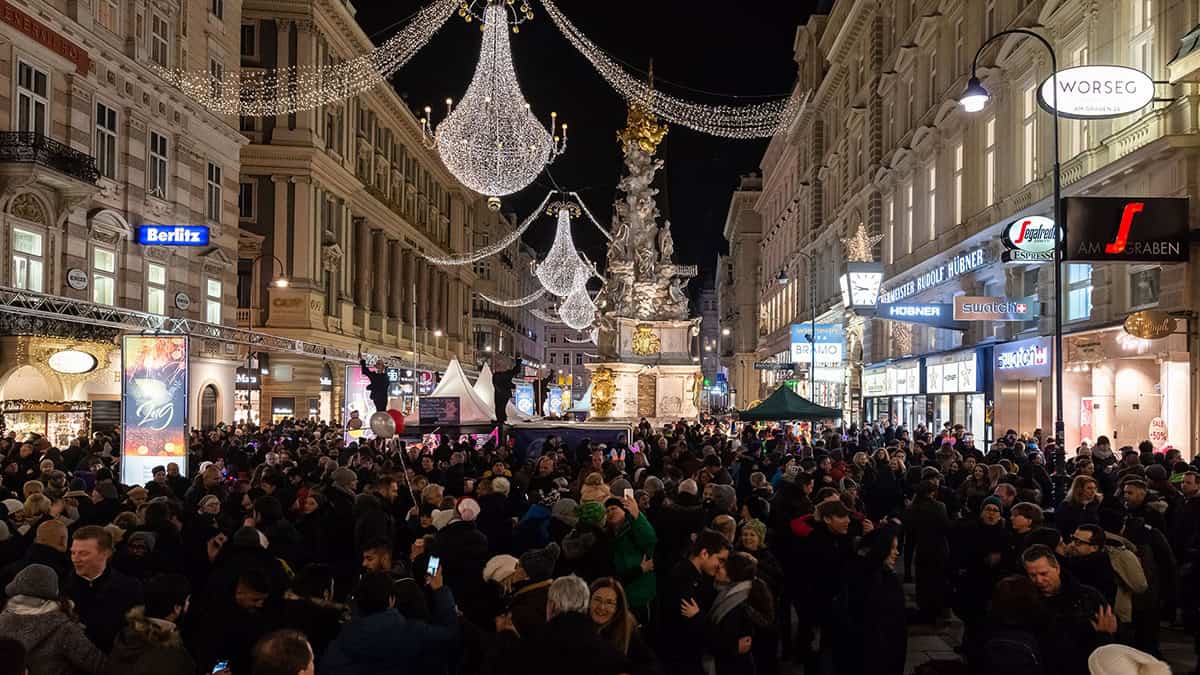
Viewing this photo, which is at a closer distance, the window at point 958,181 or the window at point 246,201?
the window at point 958,181

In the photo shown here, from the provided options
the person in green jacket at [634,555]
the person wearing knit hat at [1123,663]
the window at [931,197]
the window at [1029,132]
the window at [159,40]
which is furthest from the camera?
the window at [931,197]

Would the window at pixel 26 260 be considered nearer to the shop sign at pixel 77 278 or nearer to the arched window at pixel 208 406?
the shop sign at pixel 77 278

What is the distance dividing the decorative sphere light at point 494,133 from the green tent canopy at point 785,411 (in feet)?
27.5

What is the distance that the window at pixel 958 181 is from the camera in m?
34.0

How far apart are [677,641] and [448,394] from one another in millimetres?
20630

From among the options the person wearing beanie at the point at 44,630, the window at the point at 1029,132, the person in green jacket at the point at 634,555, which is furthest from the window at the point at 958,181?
the person wearing beanie at the point at 44,630

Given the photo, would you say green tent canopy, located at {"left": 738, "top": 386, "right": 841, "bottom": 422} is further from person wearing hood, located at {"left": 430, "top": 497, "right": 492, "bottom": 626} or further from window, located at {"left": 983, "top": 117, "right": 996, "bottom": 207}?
person wearing hood, located at {"left": 430, "top": 497, "right": 492, "bottom": 626}

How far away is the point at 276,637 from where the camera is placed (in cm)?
455

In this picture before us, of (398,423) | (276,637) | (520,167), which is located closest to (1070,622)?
(276,637)

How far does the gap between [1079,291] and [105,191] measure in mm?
24753

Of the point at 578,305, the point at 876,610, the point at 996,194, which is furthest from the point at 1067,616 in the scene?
the point at 578,305

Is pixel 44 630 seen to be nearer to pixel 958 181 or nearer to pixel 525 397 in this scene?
pixel 958 181

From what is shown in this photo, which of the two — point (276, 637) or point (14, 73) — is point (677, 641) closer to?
point (276, 637)

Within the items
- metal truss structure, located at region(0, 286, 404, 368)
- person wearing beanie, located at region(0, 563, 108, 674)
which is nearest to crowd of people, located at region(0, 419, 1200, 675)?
person wearing beanie, located at region(0, 563, 108, 674)
